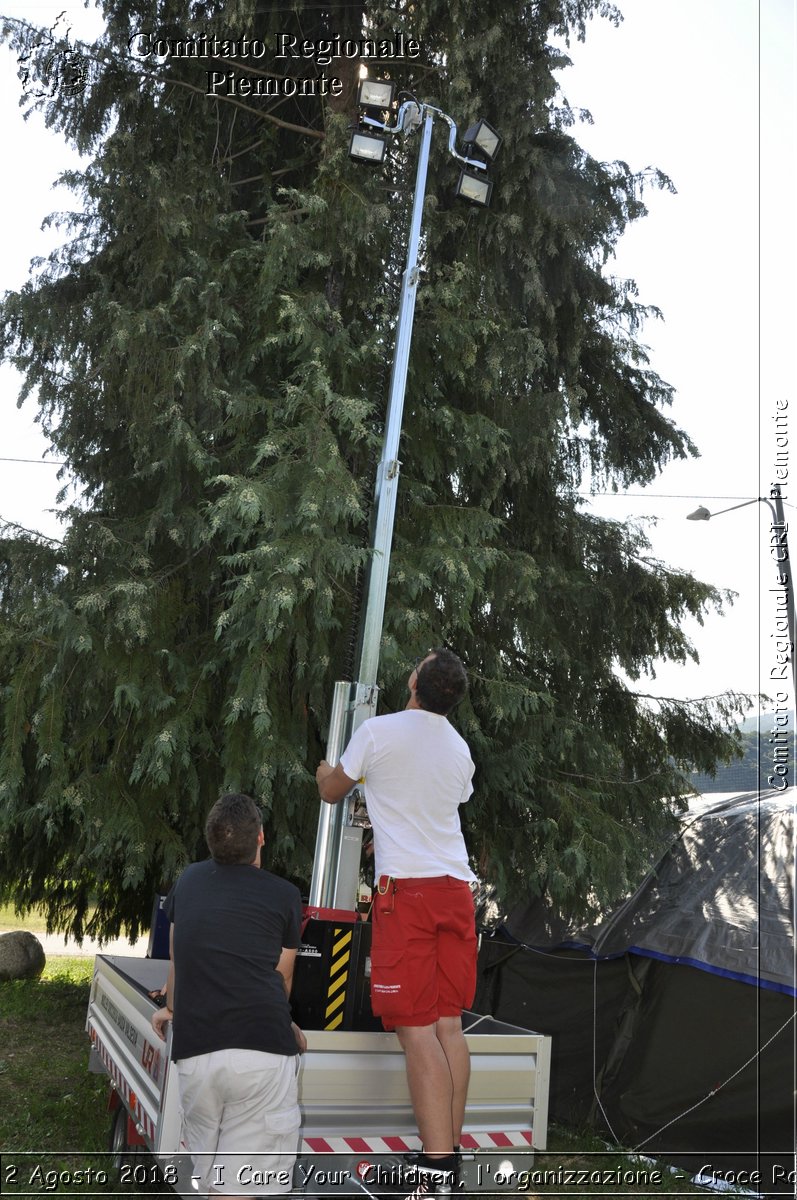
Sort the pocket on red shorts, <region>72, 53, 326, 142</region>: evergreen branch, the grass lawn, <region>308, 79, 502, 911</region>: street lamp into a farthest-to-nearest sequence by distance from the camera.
→ <region>72, 53, 326, 142</region>: evergreen branch, the grass lawn, <region>308, 79, 502, 911</region>: street lamp, the pocket on red shorts

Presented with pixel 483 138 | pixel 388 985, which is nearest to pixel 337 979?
pixel 388 985

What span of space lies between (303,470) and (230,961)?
13.6ft

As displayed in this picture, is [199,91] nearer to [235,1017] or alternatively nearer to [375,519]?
[375,519]

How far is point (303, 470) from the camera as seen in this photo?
702 centimetres

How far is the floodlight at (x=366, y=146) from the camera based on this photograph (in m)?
6.66

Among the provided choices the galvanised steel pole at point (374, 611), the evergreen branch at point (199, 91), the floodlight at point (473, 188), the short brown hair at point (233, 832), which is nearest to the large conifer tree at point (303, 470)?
the evergreen branch at point (199, 91)

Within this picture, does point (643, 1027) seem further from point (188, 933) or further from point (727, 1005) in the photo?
point (188, 933)

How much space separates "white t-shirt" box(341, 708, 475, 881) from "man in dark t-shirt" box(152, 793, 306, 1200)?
0.60 meters

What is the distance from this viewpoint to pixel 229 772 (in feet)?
22.4

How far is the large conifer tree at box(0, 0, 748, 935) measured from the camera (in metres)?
6.99

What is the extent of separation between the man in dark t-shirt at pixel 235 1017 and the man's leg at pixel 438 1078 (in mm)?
530

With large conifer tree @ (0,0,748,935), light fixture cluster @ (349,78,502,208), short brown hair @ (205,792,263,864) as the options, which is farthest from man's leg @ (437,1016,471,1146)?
light fixture cluster @ (349,78,502,208)

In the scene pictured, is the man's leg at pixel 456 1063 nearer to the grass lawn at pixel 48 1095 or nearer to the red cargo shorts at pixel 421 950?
the red cargo shorts at pixel 421 950

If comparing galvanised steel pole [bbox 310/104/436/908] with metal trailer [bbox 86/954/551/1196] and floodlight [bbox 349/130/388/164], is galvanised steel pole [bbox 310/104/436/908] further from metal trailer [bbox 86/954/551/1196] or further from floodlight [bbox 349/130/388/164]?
metal trailer [bbox 86/954/551/1196]
